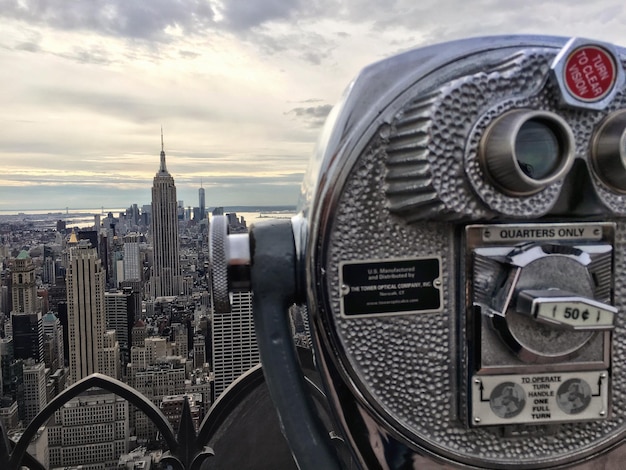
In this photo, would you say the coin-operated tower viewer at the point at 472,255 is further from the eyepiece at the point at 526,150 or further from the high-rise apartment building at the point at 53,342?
the high-rise apartment building at the point at 53,342

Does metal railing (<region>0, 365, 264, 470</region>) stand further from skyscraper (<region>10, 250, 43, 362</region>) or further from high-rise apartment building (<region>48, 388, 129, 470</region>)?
skyscraper (<region>10, 250, 43, 362</region>)

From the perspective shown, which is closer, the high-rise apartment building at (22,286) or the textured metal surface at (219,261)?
the textured metal surface at (219,261)

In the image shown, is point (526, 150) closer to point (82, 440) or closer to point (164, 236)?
point (82, 440)

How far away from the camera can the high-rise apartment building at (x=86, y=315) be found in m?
33.9

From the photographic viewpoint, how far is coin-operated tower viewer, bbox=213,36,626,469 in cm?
92

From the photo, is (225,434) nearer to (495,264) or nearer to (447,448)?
(447,448)

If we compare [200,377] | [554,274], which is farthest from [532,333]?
[200,377]

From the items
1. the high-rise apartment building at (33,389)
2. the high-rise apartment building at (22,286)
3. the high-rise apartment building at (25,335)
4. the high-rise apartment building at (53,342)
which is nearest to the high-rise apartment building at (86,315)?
the high-rise apartment building at (53,342)

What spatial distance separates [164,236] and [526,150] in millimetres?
48518

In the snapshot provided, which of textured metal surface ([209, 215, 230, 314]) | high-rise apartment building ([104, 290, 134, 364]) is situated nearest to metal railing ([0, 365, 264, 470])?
textured metal surface ([209, 215, 230, 314])

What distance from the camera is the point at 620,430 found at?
104 centimetres

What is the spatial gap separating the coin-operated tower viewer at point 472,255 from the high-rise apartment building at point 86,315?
3458cm

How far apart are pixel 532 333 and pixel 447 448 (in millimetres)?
245

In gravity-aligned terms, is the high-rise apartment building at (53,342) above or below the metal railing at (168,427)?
below
